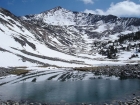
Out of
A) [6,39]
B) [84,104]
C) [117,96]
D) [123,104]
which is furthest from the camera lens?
[6,39]

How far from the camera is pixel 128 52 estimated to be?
174 m

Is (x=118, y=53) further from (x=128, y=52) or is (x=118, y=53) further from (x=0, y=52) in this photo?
(x=0, y=52)

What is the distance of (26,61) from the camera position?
93625mm

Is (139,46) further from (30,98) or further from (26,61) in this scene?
(30,98)

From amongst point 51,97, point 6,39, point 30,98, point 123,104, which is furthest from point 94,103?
point 6,39

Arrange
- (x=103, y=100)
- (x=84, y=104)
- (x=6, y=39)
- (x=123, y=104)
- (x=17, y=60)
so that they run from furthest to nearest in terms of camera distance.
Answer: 1. (x=6, y=39)
2. (x=17, y=60)
3. (x=103, y=100)
4. (x=84, y=104)
5. (x=123, y=104)

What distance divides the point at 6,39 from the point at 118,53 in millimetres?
100581

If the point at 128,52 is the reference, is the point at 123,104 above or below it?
below

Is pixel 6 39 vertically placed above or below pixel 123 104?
above

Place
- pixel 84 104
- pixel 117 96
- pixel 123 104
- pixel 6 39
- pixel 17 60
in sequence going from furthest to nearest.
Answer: pixel 6 39, pixel 17 60, pixel 117 96, pixel 84 104, pixel 123 104

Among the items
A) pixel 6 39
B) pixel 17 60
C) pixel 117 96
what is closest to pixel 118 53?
pixel 6 39

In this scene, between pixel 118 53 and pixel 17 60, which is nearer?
pixel 17 60

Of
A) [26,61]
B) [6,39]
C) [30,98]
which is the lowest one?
[30,98]

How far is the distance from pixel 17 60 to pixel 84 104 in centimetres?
6633
